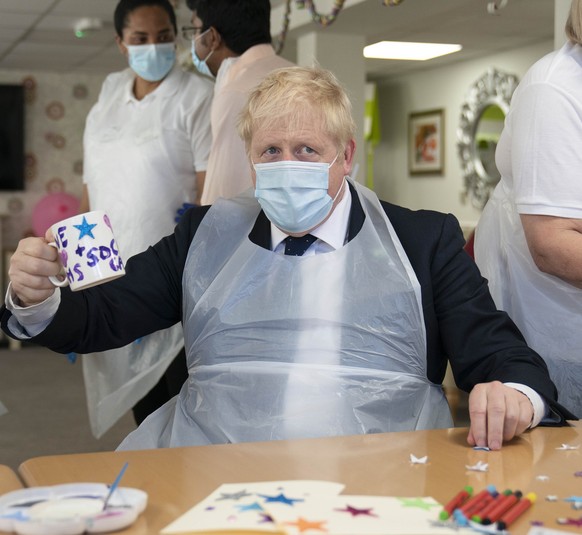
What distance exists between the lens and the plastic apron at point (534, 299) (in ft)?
6.05

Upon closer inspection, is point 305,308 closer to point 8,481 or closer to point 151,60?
point 8,481

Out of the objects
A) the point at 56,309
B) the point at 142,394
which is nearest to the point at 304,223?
the point at 56,309

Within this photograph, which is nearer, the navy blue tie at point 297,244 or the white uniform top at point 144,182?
the navy blue tie at point 297,244

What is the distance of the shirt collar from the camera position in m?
1.72

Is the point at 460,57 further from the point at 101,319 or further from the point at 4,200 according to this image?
the point at 101,319

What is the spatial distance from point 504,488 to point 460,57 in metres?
7.20

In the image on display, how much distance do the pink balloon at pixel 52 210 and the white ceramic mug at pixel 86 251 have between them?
709 cm

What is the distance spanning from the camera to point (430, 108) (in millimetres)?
8758

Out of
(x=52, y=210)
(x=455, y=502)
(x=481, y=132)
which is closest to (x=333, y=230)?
(x=455, y=502)

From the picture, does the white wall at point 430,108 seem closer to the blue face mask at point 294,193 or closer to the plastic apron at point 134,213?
the plastic apron at point 134,213

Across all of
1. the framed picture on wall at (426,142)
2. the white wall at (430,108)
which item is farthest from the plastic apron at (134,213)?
the framed picture on wall at (426,142)

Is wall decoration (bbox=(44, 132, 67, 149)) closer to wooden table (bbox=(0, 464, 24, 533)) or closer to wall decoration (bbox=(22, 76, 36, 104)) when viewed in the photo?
wall decoration (bbox=(22, 76, 36, 104))

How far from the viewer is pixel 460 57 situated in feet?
26.3

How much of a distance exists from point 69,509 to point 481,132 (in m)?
7.32
